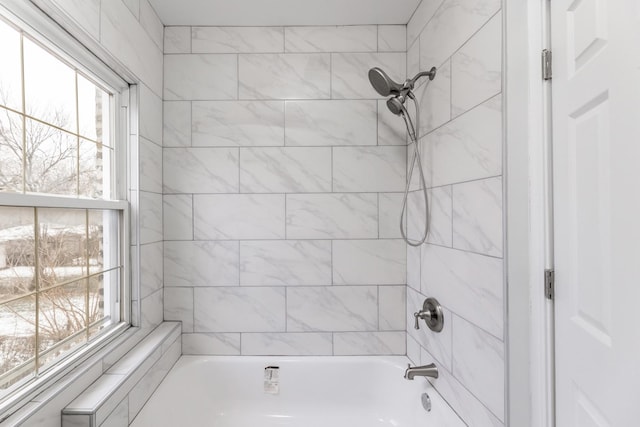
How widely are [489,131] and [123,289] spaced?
1758 mm

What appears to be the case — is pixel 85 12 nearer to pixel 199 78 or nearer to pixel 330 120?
pixel 199 78

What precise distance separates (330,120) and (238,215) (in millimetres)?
785

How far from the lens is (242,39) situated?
6.32 feet

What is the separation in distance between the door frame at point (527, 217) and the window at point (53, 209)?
4.96 feet

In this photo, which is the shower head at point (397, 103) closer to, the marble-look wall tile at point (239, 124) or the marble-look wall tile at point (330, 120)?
the marble-look wall tile at point (330, 120)

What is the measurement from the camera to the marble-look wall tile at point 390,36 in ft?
6.34

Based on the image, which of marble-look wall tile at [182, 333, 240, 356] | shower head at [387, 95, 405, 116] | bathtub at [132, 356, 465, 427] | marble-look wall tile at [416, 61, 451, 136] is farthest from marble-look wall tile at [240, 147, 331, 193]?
bathtub at [132, 356, 465, 427]

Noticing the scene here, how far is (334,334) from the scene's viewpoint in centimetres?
193

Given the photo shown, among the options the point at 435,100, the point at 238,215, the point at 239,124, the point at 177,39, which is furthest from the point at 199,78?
the point at 435,100

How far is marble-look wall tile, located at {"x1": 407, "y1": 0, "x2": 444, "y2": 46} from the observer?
61.9 inches

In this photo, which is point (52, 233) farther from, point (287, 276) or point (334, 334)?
point (334, 334)

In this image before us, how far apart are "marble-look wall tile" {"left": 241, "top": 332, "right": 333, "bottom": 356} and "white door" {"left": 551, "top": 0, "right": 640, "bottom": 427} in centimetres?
124

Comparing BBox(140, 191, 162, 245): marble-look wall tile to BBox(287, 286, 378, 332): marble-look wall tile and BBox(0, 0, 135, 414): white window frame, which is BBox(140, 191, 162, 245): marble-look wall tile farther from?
BBox(287, 286, 378, 332): marble-look wall tile

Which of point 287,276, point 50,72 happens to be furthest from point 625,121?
point 50,72
